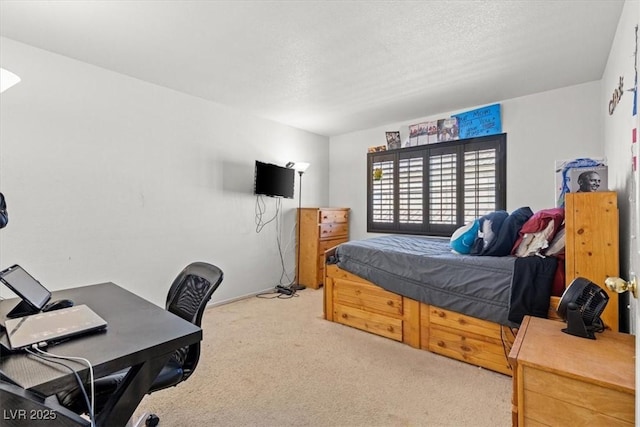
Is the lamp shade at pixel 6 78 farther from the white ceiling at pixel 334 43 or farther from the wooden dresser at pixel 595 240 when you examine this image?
the wooden dresser at pixel 595 240

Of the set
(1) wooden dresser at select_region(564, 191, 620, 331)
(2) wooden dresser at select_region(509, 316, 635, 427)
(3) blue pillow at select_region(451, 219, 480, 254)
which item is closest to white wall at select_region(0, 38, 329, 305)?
(3) blue pillow at select_region(451, 219, 480, 254)

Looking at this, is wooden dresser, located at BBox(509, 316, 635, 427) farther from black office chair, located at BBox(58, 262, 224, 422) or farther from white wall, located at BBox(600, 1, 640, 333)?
black office chair, located at BBox(58, 262, 224, 422)

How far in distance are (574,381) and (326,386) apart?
1.38 m

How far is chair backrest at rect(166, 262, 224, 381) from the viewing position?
150 centimetres

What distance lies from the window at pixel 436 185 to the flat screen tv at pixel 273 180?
134 centimetres

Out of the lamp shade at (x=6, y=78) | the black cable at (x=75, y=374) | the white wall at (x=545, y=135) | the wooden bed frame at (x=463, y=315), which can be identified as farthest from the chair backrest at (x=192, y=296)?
the white wall at (x=545, y=135)

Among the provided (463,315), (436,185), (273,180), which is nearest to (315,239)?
(273,180)

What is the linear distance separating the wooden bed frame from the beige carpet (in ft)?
0.37

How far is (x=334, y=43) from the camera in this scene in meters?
2.34

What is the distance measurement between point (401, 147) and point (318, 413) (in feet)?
12.0

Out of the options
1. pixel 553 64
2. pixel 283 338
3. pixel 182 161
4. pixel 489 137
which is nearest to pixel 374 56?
pixel 553 64

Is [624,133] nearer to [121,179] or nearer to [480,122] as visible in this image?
[480,122]

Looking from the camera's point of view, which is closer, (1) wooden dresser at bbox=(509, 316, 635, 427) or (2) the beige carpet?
(1) wooden dresser at bbox=(509, 316, 635, 427)

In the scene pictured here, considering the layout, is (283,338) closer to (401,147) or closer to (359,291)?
(359,291)
